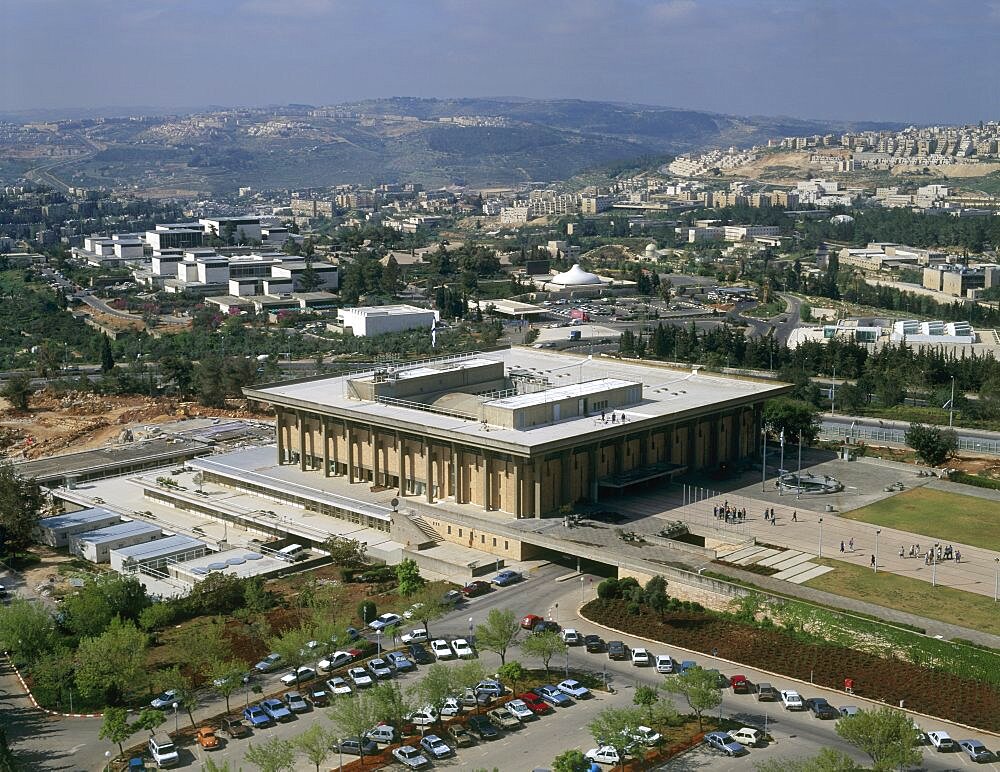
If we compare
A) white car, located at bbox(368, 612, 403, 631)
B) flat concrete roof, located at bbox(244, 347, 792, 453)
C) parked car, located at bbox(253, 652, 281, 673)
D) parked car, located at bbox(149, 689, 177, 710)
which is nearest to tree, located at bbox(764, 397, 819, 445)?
flat concrete roof, located at bbox(244, 347, 792, 453)

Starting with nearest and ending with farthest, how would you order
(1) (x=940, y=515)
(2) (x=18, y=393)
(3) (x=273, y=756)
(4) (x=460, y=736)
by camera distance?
(3) (x=273, y=756) < (4) (x=460, y=736) < (1) (x=940, y=515) < (2) (x=18, y=393)

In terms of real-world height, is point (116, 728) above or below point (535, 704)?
above

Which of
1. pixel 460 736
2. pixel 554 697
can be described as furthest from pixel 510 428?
pixel 460 736

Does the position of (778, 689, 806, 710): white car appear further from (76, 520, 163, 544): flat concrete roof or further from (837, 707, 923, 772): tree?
(76, 520, 163, 544): flat concrete roof

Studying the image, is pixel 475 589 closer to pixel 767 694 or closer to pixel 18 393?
pixel 767 694

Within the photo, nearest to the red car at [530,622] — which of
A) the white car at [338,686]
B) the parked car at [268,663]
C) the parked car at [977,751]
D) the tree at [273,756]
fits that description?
the white car at [338,686]
